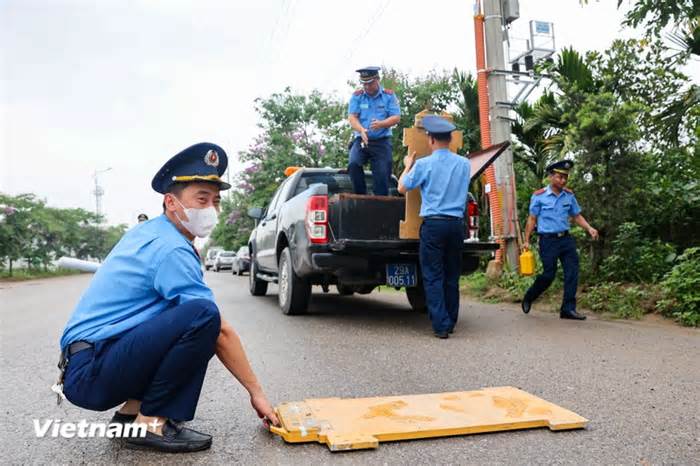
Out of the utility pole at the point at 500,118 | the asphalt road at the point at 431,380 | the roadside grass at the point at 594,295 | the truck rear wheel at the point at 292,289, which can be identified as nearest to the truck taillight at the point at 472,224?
the asphalt road at the point at 431,380

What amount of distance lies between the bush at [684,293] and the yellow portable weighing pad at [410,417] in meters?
3.65

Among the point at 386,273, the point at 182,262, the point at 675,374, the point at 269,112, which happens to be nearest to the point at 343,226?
the point at 386,273

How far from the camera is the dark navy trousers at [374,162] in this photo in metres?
6.84

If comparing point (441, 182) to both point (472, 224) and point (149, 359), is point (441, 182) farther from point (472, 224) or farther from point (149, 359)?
point (149, 359)

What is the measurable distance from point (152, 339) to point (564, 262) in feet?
18.3

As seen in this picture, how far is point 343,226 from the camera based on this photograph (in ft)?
19.6

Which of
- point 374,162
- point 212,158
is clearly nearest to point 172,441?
point 212,158

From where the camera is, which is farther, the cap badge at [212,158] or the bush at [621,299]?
the bush at [621,299]

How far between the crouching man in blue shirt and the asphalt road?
211 millimetres

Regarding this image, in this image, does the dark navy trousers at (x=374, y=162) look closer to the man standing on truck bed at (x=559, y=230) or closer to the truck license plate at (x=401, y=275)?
the truck license plate at (x=401, y=275)

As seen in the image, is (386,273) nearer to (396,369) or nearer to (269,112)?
(396,369)

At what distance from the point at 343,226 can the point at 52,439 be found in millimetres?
3619

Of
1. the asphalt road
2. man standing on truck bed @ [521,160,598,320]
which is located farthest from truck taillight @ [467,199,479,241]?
the asphalt road

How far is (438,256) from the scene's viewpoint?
18.3ft
